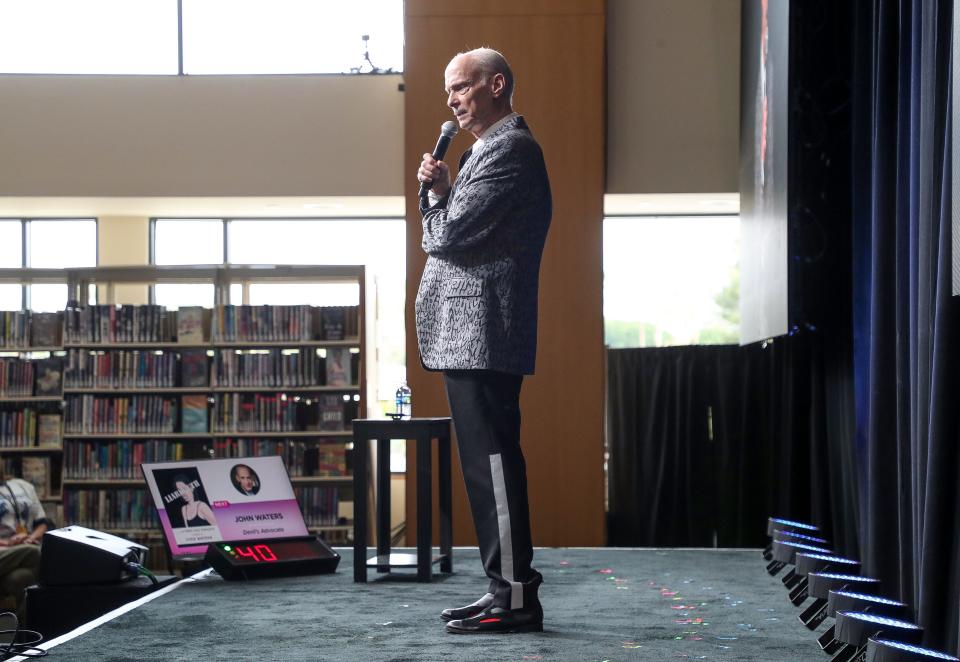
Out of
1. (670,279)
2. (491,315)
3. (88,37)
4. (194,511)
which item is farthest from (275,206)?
(491,315)

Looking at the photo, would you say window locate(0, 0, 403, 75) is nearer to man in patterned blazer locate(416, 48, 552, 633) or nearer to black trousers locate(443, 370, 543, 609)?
man in patterned blazer locate(416, 48, 552, 633)

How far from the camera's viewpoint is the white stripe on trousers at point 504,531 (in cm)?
258

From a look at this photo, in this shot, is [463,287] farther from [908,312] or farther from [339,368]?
[339,368]

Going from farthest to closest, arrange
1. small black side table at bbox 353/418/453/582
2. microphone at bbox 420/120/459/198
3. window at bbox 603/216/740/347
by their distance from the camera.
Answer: window at bbox 603/216/740/347
small black side table at bbox 353/418/453/582
microphone at bbox 420/120/459/198

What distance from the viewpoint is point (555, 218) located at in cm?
586

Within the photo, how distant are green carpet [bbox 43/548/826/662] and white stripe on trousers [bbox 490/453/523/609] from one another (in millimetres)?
98

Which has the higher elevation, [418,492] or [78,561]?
[418,492]

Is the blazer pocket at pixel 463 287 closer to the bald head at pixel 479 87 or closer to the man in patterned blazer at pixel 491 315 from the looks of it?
the man in patterned blazer at pixel 491 315

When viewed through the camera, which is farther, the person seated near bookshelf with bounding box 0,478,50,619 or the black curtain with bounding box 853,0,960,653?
the person seated near bookshelf with bounding box 0,478,50,619

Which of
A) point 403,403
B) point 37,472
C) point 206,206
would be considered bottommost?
point 37,472

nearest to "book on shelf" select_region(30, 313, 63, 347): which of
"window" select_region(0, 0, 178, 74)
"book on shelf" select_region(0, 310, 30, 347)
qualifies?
"book on shelf" select_region(0, 310, 30, 347)

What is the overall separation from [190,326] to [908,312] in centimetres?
490

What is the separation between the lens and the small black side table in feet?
11.3

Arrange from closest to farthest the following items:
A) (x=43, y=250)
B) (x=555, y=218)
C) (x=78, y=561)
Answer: (x=78, y=561) → (x=555, y=218) → (x=43, y=250)
